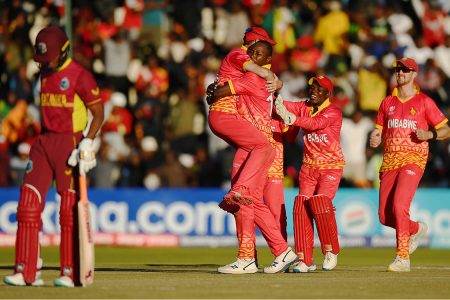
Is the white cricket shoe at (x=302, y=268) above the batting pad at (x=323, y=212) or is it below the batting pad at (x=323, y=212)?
below

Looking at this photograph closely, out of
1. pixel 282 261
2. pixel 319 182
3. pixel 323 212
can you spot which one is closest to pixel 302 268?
pixel 282 261

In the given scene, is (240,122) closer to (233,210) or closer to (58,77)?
(233,210)

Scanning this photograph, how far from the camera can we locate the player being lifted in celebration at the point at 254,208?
43.8 feet

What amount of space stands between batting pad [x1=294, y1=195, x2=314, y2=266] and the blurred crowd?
9.07 m

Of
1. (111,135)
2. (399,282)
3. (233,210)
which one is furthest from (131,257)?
(399,282)

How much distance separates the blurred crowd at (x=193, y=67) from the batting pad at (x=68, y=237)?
12.4 meters

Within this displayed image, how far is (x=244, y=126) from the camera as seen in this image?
13.3 m

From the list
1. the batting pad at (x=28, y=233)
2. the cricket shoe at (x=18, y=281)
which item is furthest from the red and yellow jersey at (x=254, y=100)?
the cricket shoe at (x=18, y=281)

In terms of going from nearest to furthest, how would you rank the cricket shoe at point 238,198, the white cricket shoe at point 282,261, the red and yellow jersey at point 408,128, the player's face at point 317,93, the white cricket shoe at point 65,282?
the white cricket shoe at point 65,282
the cricket shoe at point 238,198
the white cricket shoe at point 282,261
the player's face at point 317,93
the red and yellow jersey at point 408,128

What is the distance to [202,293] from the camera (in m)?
10.8

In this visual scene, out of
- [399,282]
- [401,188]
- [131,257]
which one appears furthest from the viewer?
[131,257]

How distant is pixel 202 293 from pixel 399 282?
91.6 inches

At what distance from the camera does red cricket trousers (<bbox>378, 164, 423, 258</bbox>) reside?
14.4 metres

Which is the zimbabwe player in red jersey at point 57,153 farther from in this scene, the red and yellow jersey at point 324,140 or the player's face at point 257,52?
the red and yellow jersey at point 324,140
